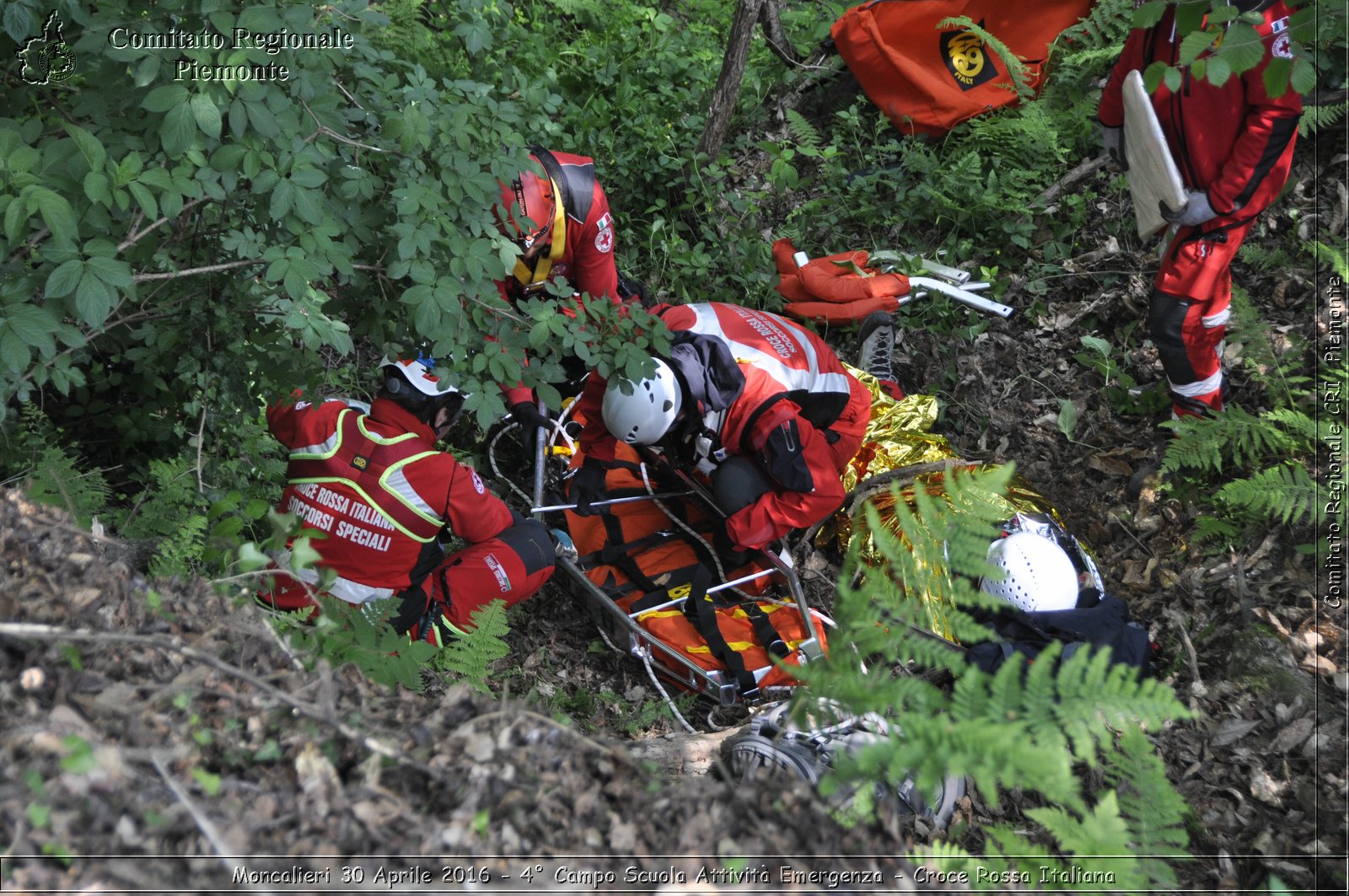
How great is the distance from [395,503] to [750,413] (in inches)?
68.5

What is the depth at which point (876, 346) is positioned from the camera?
532 cm

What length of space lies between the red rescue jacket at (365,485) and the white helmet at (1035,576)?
8.29 feet

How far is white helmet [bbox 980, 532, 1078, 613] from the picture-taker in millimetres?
3939

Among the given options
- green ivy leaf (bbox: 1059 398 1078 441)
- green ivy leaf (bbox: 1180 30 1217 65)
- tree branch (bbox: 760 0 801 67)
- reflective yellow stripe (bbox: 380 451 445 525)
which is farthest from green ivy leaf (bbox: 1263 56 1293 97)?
tree branch (bbox: 760 0 801 67)

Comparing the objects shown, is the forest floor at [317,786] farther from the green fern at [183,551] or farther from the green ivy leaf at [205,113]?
the green ivy leaf at [205,113]

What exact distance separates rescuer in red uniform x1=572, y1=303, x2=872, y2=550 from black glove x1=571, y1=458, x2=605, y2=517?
0.12 ft

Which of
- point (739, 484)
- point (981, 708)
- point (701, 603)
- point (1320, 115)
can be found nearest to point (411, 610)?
point (701, 603)

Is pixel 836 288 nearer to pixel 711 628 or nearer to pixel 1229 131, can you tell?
pixel 1229 131

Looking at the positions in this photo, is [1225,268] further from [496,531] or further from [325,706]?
[325,706]

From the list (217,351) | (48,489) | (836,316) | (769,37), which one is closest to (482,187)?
(217,351)

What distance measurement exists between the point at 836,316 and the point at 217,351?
139 inches

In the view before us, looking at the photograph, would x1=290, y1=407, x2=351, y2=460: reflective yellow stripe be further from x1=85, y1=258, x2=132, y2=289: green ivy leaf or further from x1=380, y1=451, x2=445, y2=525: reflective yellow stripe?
x1=85, y1=258, x2=132, y2=289: green ivy leaf

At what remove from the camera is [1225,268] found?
4.42 m

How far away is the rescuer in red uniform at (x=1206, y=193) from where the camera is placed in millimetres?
4129
